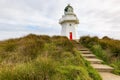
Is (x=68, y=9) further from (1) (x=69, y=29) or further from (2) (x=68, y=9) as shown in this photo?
(1) (x=69, y=29)

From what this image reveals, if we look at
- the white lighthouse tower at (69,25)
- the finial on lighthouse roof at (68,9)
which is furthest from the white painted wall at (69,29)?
the finial on lighthouse roof at (68,9)

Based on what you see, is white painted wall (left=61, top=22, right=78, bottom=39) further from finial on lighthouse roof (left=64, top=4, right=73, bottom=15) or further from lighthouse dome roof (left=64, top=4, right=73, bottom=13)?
lighthouse dome roof (left=64, top=4, right=73, bottom=13)

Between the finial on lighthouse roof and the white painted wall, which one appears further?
the finial on lighthouse roof

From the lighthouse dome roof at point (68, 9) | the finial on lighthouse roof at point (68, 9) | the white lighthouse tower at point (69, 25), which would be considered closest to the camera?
the white lighthouse tower at point (69, 25)

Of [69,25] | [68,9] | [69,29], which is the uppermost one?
[68,9]

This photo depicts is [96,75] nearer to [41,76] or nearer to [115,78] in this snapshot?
[115,78]

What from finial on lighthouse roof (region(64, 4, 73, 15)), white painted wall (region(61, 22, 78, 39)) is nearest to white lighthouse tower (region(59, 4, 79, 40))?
white painted wall (region(61, 22, 78, 39))

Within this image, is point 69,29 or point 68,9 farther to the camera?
point 68,9

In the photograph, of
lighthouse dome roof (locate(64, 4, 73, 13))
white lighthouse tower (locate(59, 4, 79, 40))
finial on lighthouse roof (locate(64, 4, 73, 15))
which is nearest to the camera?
white lighthouse tower (locate(59, 4, 79, 40))

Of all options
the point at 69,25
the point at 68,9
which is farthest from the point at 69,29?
the point at 68,9

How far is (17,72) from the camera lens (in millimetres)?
3045

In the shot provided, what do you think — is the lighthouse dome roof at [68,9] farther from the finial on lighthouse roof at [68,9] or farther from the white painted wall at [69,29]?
the white painted wall at [69,29]

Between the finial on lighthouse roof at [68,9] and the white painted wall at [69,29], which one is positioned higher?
the finial on lighthouse roof at [68,9]

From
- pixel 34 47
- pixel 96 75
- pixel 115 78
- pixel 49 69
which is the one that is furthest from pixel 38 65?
pixel 34 47
